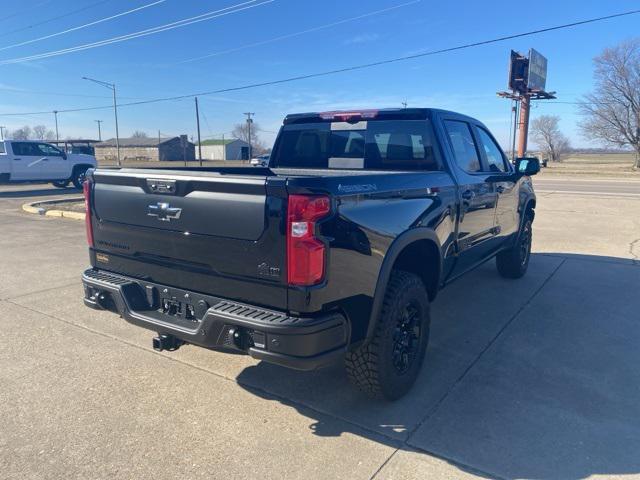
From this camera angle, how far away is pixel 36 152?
1884 cm

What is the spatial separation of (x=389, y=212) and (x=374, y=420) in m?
1.30

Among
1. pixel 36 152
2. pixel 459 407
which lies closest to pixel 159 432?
pixel 459 407

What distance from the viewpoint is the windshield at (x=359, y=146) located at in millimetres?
4152

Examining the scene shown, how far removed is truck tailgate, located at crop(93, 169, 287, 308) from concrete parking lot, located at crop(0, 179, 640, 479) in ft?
2.89

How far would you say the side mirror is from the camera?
578 cm

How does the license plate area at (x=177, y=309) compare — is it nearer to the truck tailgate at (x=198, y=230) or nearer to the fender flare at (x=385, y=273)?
the truck tailgate at (x=198, y=230)

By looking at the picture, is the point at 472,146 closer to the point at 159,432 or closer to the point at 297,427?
the point at 297,427

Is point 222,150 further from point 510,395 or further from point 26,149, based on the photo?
point 510,395

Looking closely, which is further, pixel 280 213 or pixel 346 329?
pixel 346 329

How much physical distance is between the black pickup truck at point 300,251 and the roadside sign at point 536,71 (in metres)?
43.1

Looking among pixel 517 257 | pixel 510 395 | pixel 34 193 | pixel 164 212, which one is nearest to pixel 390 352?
pixel 510 395

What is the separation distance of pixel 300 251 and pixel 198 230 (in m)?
0.67

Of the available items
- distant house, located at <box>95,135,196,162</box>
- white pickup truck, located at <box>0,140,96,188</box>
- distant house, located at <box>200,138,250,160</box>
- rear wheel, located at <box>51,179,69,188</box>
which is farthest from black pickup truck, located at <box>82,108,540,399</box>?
distant house, located at <box>200,138,250,160</box>

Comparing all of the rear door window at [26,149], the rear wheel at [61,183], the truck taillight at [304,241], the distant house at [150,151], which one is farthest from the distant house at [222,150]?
the truck taillight at [304,241]
